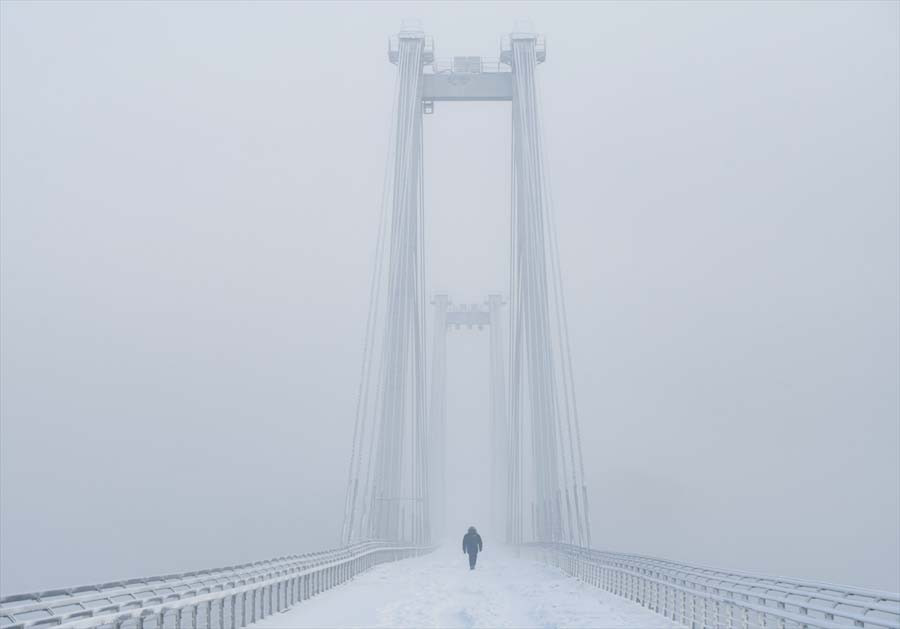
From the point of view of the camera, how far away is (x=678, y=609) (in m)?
20.5

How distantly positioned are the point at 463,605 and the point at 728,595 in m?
4.69

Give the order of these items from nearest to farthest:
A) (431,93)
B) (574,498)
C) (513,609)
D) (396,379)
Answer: (513,609) < (574,498) < (396,379) < (431,93)

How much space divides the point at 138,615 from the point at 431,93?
4498cm

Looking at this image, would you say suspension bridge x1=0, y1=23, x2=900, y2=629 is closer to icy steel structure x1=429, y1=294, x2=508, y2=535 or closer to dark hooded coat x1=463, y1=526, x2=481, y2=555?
dark hooded coat x1=463, y1=526, x2=481, y2=555

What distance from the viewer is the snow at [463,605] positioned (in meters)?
18.8

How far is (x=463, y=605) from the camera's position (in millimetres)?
21891

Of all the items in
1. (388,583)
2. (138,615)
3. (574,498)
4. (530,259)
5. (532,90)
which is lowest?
(138,615)

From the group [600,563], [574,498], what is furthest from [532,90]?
[600,563]

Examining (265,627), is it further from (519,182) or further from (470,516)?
(470,516)

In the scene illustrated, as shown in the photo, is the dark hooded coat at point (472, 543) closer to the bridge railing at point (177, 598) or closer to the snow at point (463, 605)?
the snow at point (463, 605)

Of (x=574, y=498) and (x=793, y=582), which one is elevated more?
(x=574, y=498)

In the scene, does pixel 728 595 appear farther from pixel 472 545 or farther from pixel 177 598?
pixel 472 545

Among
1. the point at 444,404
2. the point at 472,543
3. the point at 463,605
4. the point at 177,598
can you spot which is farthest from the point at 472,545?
the point at 444,404

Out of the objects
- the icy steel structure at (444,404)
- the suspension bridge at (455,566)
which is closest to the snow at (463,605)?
the suspension bridge at (455,566)
